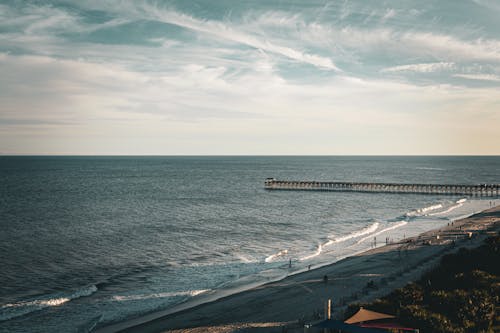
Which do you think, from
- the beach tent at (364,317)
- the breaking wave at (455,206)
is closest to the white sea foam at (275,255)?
the beach tent at (364,317)

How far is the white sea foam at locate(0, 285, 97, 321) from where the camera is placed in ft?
76.1

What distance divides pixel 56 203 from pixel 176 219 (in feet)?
91.7

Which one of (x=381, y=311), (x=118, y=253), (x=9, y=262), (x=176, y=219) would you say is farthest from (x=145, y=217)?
(x=381, y=311)

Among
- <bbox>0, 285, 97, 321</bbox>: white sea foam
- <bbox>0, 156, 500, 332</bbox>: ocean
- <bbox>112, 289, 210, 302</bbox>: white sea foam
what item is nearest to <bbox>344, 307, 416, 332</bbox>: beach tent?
<bbox>0, 156, 500, 332</bbox>: ocean

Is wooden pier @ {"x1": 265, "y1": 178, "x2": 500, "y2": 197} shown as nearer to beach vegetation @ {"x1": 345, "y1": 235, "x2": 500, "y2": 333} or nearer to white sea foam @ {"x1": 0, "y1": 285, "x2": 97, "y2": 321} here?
beach vegetation @ {"x1": 345, "y1": 235, "x2": 500, "y2": 333}

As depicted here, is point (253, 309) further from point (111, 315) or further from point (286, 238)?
point (286, 238)

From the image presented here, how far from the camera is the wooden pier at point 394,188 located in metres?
91.1

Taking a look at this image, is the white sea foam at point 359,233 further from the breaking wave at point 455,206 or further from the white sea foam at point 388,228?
the breaking wave at point 455,206

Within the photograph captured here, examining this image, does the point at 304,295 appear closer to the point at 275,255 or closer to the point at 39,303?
the point at 275,255

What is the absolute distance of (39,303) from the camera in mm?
24688

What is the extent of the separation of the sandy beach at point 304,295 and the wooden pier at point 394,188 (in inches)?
2269

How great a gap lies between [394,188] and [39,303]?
284 ft

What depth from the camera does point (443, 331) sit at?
15938mm

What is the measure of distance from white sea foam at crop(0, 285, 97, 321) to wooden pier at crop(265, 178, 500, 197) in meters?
78.1
